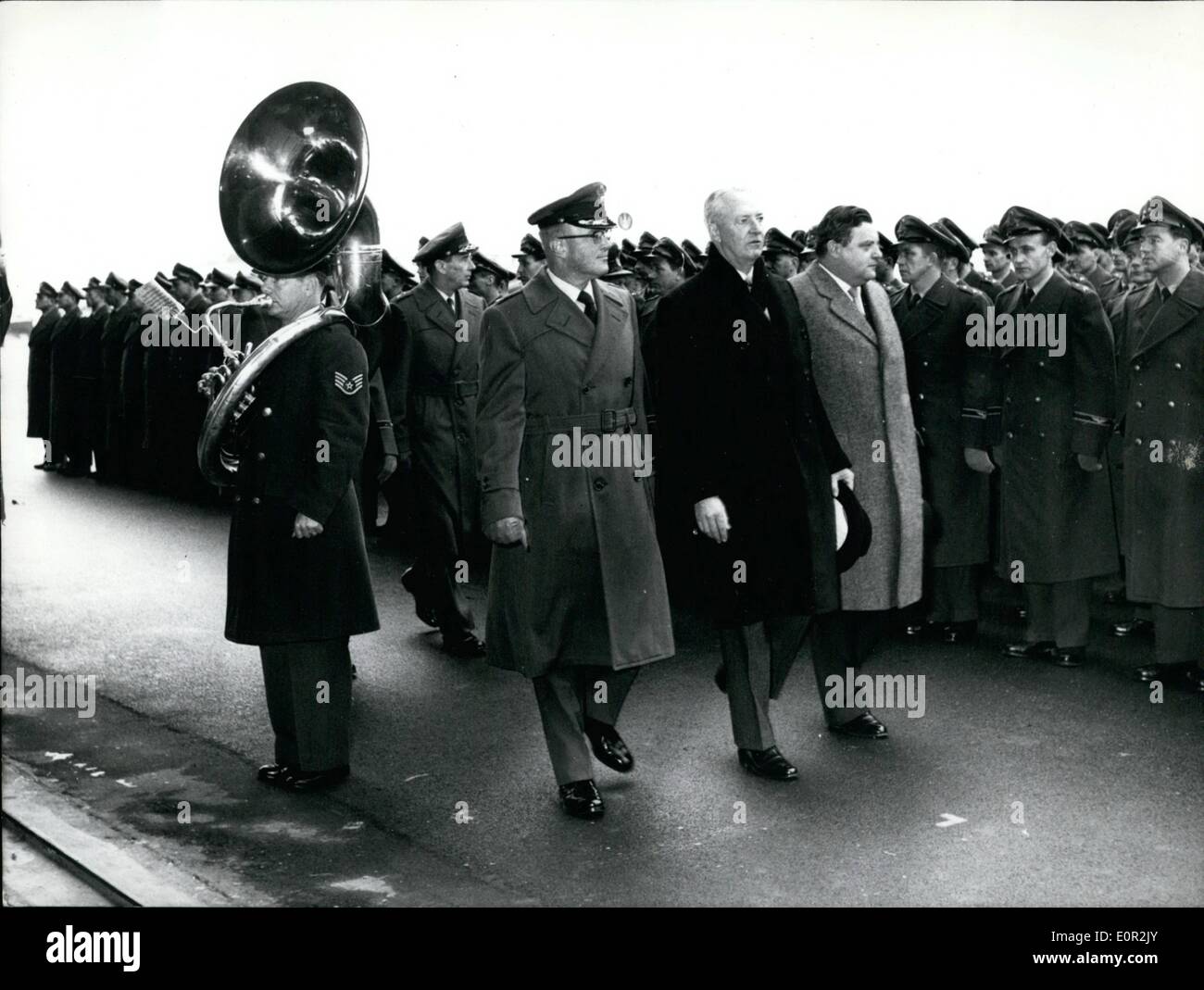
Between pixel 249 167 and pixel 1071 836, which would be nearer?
pixel 1071 836

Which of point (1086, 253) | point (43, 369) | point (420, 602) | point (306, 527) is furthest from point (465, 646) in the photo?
point (43, 369)

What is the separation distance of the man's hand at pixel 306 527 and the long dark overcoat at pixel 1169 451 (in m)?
3.74

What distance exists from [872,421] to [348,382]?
6.96ft

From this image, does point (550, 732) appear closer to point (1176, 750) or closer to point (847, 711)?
point (847, 711)

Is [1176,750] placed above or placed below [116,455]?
below

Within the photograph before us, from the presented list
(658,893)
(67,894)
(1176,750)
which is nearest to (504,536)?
(658,893)

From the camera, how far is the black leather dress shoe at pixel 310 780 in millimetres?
6129

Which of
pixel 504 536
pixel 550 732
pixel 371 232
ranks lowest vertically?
pixel 550 732

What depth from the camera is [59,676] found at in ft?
26.8

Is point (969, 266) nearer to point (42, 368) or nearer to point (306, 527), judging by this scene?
point (306, 527)

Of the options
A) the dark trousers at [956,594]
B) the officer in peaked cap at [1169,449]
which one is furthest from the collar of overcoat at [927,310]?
the dark trousers at [956,594]

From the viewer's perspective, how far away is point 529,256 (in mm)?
13773
